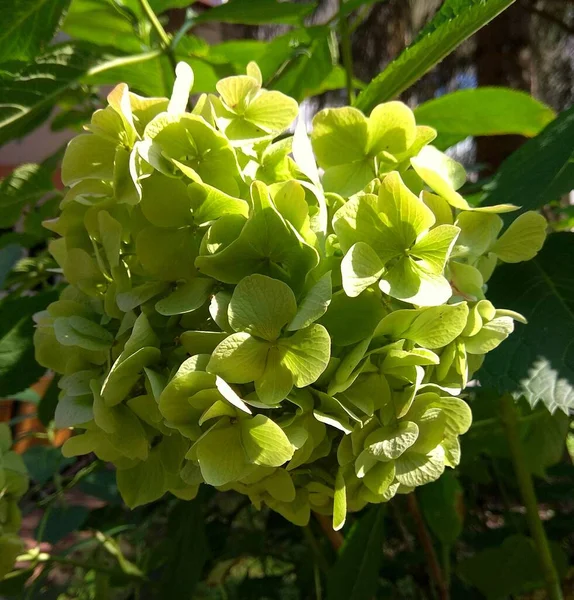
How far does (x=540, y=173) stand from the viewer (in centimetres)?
35

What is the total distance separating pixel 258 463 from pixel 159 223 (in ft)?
0.36

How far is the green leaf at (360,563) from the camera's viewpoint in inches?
17.5

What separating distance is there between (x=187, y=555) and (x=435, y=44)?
52 cm

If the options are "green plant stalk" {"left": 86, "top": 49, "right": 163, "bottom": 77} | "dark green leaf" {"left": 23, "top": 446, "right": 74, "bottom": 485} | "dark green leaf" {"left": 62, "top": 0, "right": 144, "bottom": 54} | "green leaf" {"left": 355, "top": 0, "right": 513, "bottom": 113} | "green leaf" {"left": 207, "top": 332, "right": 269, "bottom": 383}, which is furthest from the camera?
"dark green leaf" {"left": 23, "top": 446, "right": 74, "bottom": 485}

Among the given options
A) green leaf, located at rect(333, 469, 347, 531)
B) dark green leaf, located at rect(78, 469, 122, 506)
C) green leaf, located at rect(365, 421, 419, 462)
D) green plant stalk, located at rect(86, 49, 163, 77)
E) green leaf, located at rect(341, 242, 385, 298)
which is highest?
green plant stalk, located at rect(86, 49, 163, 77)

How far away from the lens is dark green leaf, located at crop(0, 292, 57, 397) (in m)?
0.44

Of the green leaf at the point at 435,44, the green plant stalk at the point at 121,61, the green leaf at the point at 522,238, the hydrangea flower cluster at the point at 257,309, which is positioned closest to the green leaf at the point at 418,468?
the hydrangea flower cluster at the point at 257,309

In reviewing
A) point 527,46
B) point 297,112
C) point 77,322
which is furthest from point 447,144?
A: point 527,46

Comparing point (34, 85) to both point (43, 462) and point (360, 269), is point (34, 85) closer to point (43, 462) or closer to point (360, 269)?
point (360, 269)

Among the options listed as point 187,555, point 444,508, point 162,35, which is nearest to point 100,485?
point 187,555

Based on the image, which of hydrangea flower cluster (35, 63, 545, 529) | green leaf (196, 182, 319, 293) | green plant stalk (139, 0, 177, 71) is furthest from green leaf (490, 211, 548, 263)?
green plant stalk (139, 0, 177, 71)

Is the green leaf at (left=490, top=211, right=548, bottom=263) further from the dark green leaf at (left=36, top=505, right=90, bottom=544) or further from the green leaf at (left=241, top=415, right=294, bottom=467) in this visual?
the dark green leaf at (left=36, top=505, right=90, bottom=544)

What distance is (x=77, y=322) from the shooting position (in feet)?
0.84

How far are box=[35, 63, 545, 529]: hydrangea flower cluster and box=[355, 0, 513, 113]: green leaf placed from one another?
87 mm
